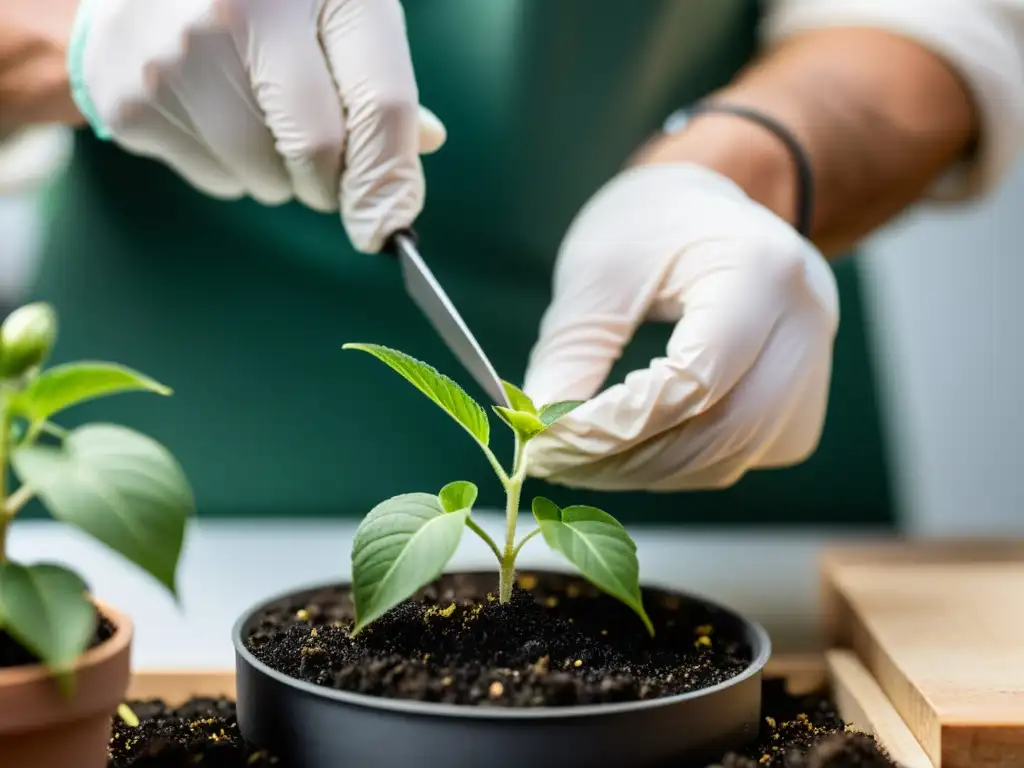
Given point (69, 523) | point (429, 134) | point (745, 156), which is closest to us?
point (69, 523)

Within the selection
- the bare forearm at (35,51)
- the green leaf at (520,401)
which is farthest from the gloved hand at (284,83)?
the green leaf at (520,401)

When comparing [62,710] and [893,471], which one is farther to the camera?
[893,471]

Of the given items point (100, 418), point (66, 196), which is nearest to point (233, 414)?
point (100, 418)

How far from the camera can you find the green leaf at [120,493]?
40cm

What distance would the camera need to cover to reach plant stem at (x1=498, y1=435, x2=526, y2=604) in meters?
0.56

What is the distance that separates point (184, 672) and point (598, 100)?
76 centimetres

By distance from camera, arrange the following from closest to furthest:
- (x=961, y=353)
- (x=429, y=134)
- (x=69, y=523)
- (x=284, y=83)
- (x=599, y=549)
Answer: (x=69, y=523) → (x=599, y=549) → (x=284, y=83) → (x=429, y=134) → (x=961, y=353)

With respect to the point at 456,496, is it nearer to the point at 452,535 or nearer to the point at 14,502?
the point at 452,535

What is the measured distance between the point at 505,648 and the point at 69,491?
24cm

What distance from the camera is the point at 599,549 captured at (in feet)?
1.66

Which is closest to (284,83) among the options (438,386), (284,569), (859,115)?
(438,386)

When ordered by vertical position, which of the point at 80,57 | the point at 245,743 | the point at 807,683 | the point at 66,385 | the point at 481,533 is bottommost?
the point at 807,683

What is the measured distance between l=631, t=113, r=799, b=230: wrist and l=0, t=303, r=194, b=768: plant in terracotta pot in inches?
26.3

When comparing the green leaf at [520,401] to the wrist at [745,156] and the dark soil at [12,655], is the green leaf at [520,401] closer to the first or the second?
the dark soil at [12,655]
